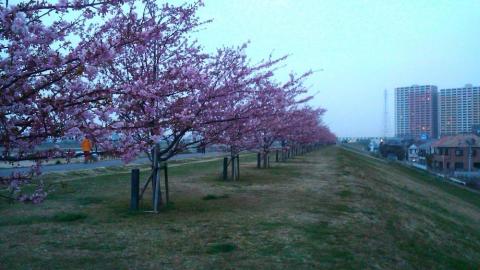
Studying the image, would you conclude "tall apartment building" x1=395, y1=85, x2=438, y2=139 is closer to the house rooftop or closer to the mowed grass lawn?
the house rooftop

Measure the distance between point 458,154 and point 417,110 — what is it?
9691cm

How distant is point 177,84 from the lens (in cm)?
731

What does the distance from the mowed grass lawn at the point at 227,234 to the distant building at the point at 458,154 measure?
64161 millimetres

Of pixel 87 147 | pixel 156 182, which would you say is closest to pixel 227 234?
pixel 156 182

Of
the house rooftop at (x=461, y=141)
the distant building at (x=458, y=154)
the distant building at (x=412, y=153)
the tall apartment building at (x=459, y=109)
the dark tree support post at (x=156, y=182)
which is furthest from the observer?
the tall apartment building at (x=459, y=109)

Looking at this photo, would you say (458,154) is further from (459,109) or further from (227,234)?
(459,109)

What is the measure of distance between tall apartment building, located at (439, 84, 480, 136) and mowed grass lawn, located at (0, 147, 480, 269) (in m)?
143

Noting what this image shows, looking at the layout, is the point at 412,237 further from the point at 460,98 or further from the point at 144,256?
the point at 460,98

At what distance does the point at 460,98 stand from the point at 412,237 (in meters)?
154

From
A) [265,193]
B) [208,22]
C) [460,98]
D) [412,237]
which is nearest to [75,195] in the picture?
[265,193]

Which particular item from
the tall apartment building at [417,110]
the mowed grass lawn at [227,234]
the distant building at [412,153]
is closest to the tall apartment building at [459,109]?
the tall apartment building at [417,110]

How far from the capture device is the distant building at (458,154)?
73625 millimetres

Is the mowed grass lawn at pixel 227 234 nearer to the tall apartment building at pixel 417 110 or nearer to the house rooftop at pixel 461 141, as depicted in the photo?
the house rooftop at pixel 461 141

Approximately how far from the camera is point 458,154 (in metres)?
76.3
